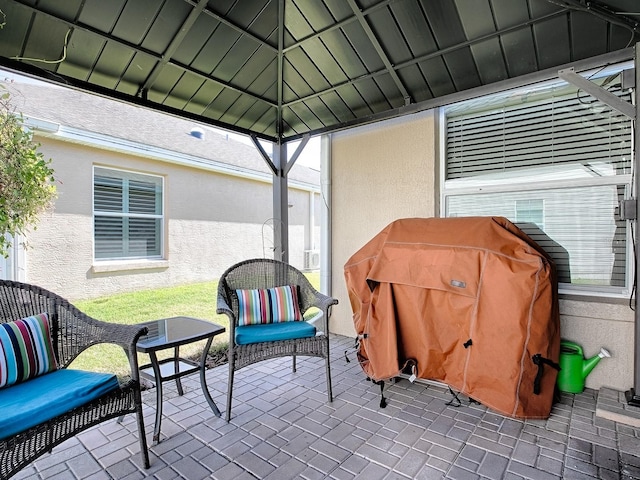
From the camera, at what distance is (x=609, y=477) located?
2.00 meters

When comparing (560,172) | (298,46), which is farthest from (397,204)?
(298,46)

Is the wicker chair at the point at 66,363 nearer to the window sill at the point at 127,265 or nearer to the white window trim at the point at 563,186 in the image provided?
the white window trim at the point at 563,186

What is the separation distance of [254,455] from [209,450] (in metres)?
0.30

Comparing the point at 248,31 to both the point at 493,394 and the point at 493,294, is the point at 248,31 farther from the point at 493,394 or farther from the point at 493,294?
the point at 493,394

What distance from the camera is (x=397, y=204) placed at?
4355 mm

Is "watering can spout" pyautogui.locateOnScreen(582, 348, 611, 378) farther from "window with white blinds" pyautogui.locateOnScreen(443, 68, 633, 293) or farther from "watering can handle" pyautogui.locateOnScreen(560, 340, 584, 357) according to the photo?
"window with white blinds" pyautogui.locateOnScreen(443, 68, 633, 293)

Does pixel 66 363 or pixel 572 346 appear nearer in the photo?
pixel 66 363

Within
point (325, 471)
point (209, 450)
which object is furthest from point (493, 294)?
point (209, 450)

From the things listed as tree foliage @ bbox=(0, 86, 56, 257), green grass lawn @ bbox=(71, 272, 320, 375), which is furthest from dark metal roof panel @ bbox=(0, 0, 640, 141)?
green grass lawn @ bbox=(71, 272, 320, 375)

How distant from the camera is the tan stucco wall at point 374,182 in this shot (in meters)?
4.15

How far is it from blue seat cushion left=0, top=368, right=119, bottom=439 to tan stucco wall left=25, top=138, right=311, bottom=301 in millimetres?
2446

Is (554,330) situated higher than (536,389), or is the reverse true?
(554,330)

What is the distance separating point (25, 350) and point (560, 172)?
4.31 meters

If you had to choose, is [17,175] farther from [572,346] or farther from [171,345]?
[572,346]
